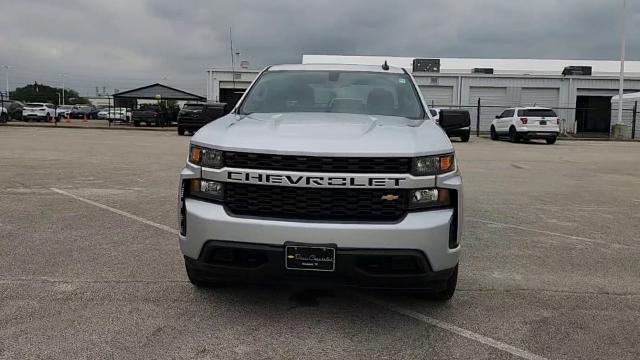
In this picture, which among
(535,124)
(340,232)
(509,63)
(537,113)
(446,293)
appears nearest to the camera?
(340,232)

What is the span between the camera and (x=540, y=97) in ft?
132

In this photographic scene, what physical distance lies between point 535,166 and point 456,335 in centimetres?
1242

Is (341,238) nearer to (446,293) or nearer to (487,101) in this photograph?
(446,293)

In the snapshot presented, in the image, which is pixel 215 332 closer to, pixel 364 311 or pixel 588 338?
pixel 364 311

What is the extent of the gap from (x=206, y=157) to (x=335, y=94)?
1767 mm

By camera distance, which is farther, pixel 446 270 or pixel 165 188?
pixel 165 188

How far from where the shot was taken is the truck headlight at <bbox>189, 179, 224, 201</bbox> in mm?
3617

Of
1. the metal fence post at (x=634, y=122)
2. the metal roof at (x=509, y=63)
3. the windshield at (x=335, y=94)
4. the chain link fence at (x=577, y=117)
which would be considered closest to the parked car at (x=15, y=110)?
the metal roof at (x=509, y=63)

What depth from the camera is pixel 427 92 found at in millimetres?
40531

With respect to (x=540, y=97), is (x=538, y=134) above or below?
below

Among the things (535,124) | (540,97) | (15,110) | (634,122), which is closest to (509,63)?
(540,97)

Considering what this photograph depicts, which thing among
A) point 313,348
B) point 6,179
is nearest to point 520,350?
point 313,348

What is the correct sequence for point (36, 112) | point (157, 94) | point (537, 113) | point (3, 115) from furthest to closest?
point (157, 94)
point (36, 112)
point (3, 115)
point (537, 113)

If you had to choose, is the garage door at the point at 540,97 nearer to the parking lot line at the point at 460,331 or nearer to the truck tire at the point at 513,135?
the truck tire at the point at 513,135
